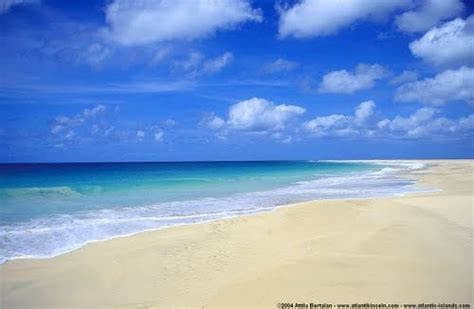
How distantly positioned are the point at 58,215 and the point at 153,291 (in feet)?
30.6

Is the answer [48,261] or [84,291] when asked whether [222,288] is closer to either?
[84,291]

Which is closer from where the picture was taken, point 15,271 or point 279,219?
point 15,271

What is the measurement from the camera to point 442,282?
5777 mm

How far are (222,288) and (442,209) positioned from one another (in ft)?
32.3

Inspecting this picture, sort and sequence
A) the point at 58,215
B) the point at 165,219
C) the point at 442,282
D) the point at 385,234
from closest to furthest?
the point at 442,282, the point at 385,234, the point at 165,219, the point at 58,215

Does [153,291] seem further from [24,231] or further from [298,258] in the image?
[24,231]

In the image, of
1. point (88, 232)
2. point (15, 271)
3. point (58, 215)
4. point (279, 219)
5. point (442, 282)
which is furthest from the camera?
point (58, 215)

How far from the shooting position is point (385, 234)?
29.0ft

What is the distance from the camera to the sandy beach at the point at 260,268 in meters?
5.57

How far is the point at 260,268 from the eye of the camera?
6809 mm

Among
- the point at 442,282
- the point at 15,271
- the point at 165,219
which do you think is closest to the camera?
the point at 442,282

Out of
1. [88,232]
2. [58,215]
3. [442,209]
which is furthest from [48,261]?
[442,209]

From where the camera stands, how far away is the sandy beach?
5.57 metres

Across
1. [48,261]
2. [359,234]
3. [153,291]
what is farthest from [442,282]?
[48,261]
